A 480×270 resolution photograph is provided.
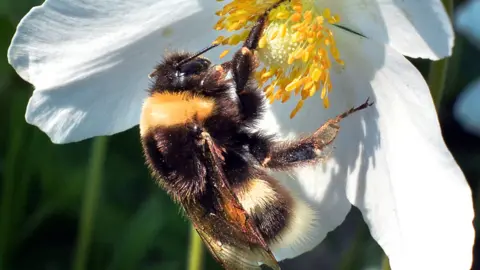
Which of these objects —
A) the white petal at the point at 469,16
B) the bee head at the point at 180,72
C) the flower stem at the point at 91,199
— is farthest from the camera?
the white petal at the point at 469,16

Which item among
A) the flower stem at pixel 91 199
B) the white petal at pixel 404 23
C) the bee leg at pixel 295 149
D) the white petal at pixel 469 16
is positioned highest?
the white petal at pixel 404 23

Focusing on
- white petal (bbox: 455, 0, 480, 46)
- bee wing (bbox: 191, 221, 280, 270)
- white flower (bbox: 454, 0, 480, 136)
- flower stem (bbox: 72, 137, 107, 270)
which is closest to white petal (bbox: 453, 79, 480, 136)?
white flower (bbox: 454, 0, 480, 136)

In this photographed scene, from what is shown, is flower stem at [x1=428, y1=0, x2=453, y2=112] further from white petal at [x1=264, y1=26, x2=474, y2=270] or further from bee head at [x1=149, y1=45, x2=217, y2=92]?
bee head at [x1=149, y1=45, x2=217, y2=92]

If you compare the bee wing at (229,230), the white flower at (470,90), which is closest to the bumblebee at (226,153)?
the bee wing at (229,230)

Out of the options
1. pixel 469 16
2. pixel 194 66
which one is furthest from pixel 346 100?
pixel 469 16

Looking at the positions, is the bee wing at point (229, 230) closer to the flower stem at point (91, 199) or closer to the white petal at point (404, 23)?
the white petal at point (404, 23)

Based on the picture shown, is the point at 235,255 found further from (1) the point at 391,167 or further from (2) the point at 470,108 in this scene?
(2) the point at 470,108
